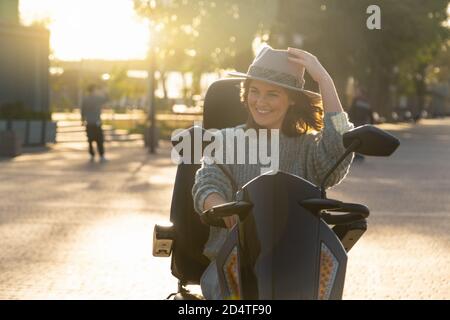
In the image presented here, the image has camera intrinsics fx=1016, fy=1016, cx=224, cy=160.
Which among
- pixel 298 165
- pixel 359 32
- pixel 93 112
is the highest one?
pixel 359 32

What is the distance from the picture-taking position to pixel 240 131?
387cm

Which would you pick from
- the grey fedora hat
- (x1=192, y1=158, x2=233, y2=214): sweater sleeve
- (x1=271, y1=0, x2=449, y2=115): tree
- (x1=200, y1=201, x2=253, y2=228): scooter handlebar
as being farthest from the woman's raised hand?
(x1=271, y1=0, x2=449, y2=115): tree

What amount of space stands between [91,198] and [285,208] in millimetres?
10977

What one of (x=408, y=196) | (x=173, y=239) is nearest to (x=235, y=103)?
(x=173, y=239)

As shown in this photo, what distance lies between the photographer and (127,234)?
1004 centimetres

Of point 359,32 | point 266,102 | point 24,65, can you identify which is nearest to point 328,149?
point 266,102

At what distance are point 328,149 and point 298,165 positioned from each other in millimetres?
167

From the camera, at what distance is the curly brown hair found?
3850 mm

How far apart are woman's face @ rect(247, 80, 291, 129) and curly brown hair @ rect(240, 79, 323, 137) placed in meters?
0.05

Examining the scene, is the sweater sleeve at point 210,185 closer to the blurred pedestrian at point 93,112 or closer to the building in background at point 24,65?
the blurred pedestrian at point 93,112

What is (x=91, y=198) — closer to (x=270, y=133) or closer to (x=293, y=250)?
(x=270, y=133)

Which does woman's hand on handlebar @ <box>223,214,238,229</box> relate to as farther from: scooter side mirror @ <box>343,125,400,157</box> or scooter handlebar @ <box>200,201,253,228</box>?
scooter side mirror @ <box>343,125,400,157</box>

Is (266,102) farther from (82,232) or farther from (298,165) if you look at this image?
(82,232)

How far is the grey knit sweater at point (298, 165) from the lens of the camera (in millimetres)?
3570
